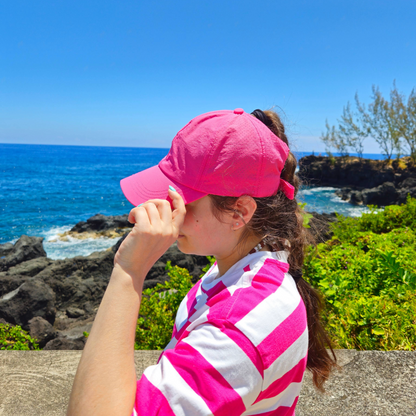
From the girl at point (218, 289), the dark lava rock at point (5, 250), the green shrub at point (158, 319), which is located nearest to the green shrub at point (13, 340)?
the green shrub at point (158, 319)

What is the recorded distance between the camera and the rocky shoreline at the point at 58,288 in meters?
5.60

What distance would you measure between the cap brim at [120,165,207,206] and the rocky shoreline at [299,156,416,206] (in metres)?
24.4

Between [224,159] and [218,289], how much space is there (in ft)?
1.47

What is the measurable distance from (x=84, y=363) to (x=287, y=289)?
612 millimetres

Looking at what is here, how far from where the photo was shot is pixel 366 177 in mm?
33719

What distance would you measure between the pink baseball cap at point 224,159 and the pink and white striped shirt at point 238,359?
32 cm

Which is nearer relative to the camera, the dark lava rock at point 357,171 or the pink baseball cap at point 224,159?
the pink baseball cap at point 224,159

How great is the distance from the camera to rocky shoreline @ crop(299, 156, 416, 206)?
24514 millimetres

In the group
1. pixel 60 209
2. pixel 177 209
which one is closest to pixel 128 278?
pixel 177 209

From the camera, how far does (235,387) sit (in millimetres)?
820

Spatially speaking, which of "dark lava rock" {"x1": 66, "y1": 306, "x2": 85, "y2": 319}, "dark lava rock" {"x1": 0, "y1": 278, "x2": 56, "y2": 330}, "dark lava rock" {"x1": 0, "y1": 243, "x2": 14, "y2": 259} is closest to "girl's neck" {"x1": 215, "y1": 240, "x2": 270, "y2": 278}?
"dark lava rock" {"x1": 0, "y1": 278, "x2": 56, "y2": 330}

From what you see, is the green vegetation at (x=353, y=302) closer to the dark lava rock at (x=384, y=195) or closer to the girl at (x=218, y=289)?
the girl at (x=218, y=289)

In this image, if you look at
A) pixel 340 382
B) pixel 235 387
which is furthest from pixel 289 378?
pixel 340 382

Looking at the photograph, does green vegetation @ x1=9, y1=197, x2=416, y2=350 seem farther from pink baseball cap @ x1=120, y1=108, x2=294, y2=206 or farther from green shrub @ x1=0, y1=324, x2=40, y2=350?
pink baseball cap @ x1=120, y1=108, x2=294, y2=206
